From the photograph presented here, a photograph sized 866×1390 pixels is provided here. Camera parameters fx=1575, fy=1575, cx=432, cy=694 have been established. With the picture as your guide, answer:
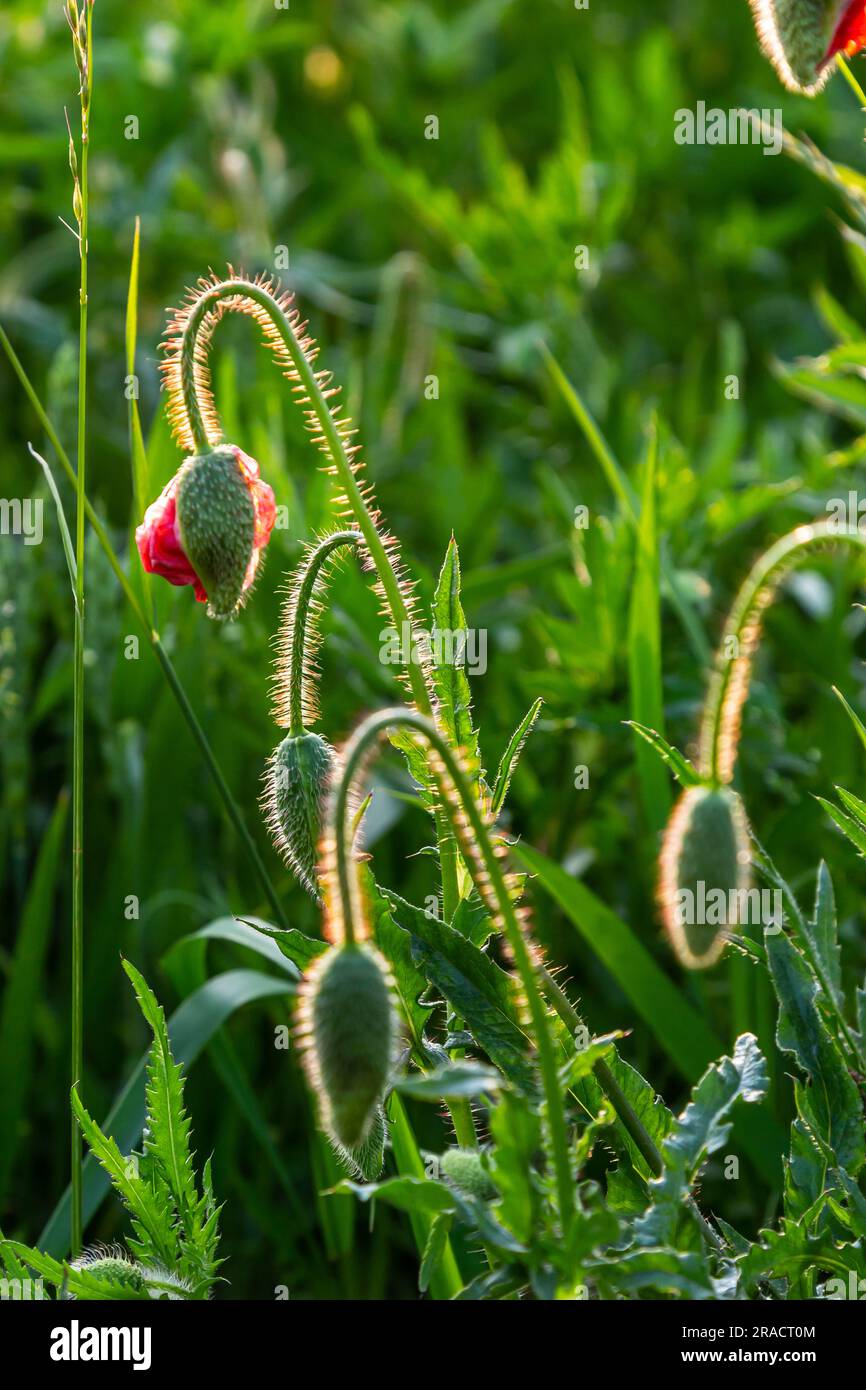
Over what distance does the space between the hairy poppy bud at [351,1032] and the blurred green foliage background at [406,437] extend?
775mm

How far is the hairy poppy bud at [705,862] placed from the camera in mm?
1188

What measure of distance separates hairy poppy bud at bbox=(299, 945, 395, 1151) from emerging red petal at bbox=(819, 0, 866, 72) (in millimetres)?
966

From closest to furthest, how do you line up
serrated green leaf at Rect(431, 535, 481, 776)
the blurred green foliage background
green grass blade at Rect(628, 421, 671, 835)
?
serrated green leaf at Rect(431, 535, 481, 776)
green grass blade at Rect(628, 421, 671, 835)
the blurred green foliage background

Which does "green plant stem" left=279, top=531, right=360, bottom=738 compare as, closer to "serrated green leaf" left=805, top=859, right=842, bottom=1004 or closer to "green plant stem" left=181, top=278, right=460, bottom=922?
"green plant stem" left=181, top=278, right=460, bottom=922

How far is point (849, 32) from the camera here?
149 cm

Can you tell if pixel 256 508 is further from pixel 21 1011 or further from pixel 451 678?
pixel 21 1011

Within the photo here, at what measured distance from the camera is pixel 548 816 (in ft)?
7.96

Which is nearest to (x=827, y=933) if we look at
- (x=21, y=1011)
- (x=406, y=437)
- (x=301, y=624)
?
(x=301, y=624)

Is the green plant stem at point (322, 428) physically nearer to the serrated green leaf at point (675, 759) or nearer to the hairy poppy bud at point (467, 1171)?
the serrated green leaf at point (675, 759)

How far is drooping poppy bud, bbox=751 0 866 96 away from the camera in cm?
147

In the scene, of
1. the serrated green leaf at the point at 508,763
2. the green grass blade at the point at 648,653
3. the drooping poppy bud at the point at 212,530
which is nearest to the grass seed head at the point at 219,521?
the drooping poppy bud at the point at 212,530

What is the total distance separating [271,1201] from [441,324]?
1.97 meters

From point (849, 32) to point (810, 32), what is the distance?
48 millimetres

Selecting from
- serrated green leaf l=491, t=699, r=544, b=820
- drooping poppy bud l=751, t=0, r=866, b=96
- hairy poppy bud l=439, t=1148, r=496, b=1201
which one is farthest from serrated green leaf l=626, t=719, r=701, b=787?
drooping poppy bud l=751, t=0, r=866, b=96
